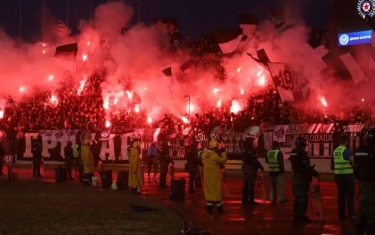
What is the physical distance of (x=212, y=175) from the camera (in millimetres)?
16203

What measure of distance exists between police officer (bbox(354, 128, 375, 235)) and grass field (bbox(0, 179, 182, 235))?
4335mm

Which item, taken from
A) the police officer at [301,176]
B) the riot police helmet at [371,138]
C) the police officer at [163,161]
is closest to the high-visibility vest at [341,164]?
the police officer at [301,176]

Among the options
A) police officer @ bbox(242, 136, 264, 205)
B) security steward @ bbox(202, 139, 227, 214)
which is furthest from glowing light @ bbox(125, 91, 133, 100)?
security steward @ bbox(202, 139, 227, 214)

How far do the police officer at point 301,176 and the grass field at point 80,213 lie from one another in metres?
2.72

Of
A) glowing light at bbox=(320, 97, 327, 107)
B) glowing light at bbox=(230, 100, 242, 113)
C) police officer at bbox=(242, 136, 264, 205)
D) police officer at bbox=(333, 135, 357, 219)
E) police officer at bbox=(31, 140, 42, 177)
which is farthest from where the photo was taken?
glowing light at bbox=(230, 100, 242, 113)

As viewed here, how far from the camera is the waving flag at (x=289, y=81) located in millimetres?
33469

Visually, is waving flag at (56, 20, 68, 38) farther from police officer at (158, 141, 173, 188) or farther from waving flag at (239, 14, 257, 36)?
police officer at (158, 141, 173, 188)

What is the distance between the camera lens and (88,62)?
1845 inches

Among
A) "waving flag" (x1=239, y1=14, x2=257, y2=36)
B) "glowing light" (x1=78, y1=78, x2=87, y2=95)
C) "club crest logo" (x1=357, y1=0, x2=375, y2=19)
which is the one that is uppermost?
"club crest logo" (x1=357, y1=0, x2=375, y2=19)

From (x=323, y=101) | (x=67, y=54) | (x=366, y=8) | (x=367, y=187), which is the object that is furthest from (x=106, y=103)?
(x=367, y=187)

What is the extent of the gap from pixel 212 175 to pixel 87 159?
1043 cm

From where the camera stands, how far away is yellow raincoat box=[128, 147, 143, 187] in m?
22.1

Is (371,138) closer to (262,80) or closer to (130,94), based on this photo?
(262,80)

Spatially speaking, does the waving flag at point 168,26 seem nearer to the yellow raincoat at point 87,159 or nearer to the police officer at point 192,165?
the yellow raincoat at point 87,159
